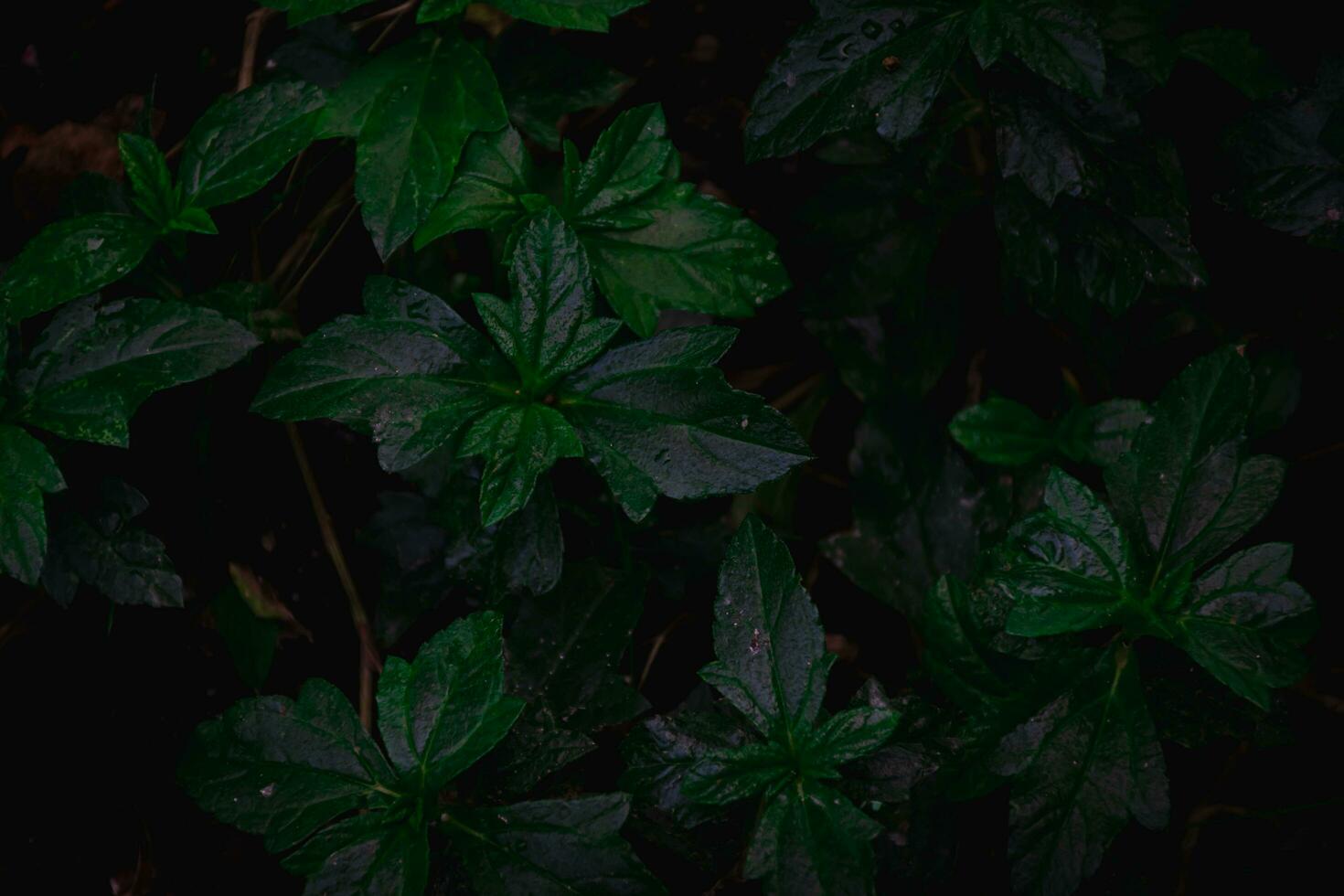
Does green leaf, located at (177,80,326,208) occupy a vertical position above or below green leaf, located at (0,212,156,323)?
above

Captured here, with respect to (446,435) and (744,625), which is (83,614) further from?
(744,625)

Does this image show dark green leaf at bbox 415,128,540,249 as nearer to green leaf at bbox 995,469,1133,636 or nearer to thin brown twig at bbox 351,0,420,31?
thin brown twig at bbox 351,0,420,31

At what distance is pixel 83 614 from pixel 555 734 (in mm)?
1108

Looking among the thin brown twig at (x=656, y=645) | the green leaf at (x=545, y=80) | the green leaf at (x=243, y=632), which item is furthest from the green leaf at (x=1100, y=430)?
the green leaf at (x=243, y=632)

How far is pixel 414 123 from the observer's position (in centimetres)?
188

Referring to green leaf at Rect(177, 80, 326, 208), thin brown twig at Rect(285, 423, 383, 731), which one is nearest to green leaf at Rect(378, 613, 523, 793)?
thin brown twig at Rect(285, 423, 383, 731)

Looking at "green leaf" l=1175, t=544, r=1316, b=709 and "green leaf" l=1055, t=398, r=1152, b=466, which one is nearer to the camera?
"green leaf" l=1175, t=544, r=1316, b=709

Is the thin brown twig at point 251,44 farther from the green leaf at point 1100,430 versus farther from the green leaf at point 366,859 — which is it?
the green leaf at point 1100,430

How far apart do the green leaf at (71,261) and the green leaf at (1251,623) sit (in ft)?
6.43

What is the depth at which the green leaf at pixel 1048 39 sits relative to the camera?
1.66 meters

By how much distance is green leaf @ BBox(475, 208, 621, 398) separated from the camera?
5.63 feet

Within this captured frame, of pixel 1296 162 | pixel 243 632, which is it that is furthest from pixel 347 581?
pixel 1296 162

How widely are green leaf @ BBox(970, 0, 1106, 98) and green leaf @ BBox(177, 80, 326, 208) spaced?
122cm

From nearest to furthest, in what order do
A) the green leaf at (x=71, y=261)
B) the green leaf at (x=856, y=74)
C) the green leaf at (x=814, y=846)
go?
the green leaf at (x=814, y=846), the green leaf at (x=856, y=74), the green leaf at (x=71, y=261)
